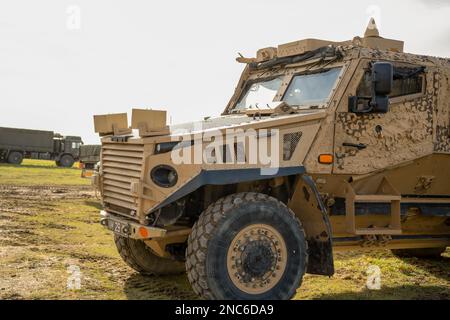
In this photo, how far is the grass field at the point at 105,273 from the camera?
5859 mm

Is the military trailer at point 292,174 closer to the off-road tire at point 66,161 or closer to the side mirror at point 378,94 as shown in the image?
the side mirror at point 378,94

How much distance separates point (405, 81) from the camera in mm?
6473

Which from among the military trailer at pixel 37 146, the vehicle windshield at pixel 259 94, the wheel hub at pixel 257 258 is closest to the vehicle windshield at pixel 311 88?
the vehicle windshield at pixel 259 94

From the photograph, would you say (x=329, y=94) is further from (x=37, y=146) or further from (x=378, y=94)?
(x=37, y=146)

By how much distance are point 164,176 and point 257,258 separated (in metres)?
1.16

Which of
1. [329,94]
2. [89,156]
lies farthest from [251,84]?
[89,156]

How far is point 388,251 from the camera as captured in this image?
29.0 feet

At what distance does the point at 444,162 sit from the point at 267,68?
2.56 metres


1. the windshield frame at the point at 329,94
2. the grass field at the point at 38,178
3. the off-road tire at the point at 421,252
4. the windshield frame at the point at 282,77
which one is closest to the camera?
the windshield frame at the point at 329,94

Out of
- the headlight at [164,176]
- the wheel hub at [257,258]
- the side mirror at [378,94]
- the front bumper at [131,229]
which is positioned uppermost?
the side mirror at [378,94]

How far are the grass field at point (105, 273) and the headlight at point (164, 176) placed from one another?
1.41 metres

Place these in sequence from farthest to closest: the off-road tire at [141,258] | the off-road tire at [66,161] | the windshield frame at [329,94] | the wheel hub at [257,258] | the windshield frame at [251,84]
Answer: the off-road tire at [66,161], the windshield frame at [251,84], the off-road tire at [141,258], the windshield frame at [329,94], the wheel hub at [257,258]
